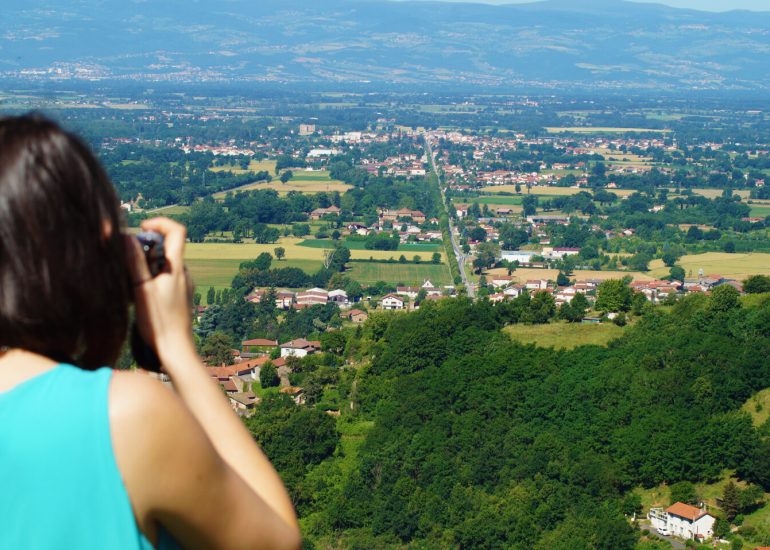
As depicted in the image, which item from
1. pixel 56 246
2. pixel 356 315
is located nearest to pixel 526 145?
pixel 356 315

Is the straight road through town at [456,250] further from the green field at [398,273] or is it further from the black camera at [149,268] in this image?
the black camera at [149,268]

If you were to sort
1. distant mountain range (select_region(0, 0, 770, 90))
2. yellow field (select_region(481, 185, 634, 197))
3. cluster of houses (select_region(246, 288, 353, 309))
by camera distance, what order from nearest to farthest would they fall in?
cluster of houses (select_region(246, 288, 353, 309)) < yellow field (select_region(481, 185, 634, 197)) < distant mountain range (select_region(0, 0, 770, 90))

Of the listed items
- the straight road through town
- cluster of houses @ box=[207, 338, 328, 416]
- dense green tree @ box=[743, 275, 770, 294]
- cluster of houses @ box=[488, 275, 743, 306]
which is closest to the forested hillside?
cluster of houses @ box=[207, 338, 328, 416]

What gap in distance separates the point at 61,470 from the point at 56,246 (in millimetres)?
147

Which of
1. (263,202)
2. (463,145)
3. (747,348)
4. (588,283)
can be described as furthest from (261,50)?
(747,348)

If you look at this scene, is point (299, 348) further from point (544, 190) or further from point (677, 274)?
point (544, 190)

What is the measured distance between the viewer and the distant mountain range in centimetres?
12012

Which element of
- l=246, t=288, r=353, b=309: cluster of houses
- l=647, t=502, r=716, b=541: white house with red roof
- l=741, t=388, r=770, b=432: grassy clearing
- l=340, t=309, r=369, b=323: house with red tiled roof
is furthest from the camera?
l=246, t=288, r=353, b=309: cluster of houses

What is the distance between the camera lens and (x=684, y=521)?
977 cm

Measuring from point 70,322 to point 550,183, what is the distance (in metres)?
48.1

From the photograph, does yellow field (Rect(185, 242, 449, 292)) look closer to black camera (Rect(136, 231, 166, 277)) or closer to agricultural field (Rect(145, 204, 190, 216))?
agricultural field (Rect(145, 204, 190, 216))

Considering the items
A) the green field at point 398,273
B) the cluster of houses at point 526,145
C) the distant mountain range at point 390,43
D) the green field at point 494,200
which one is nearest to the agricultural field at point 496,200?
the green field at point 494,200

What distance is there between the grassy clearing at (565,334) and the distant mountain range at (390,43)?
311 feet

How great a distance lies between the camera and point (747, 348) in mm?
13477
